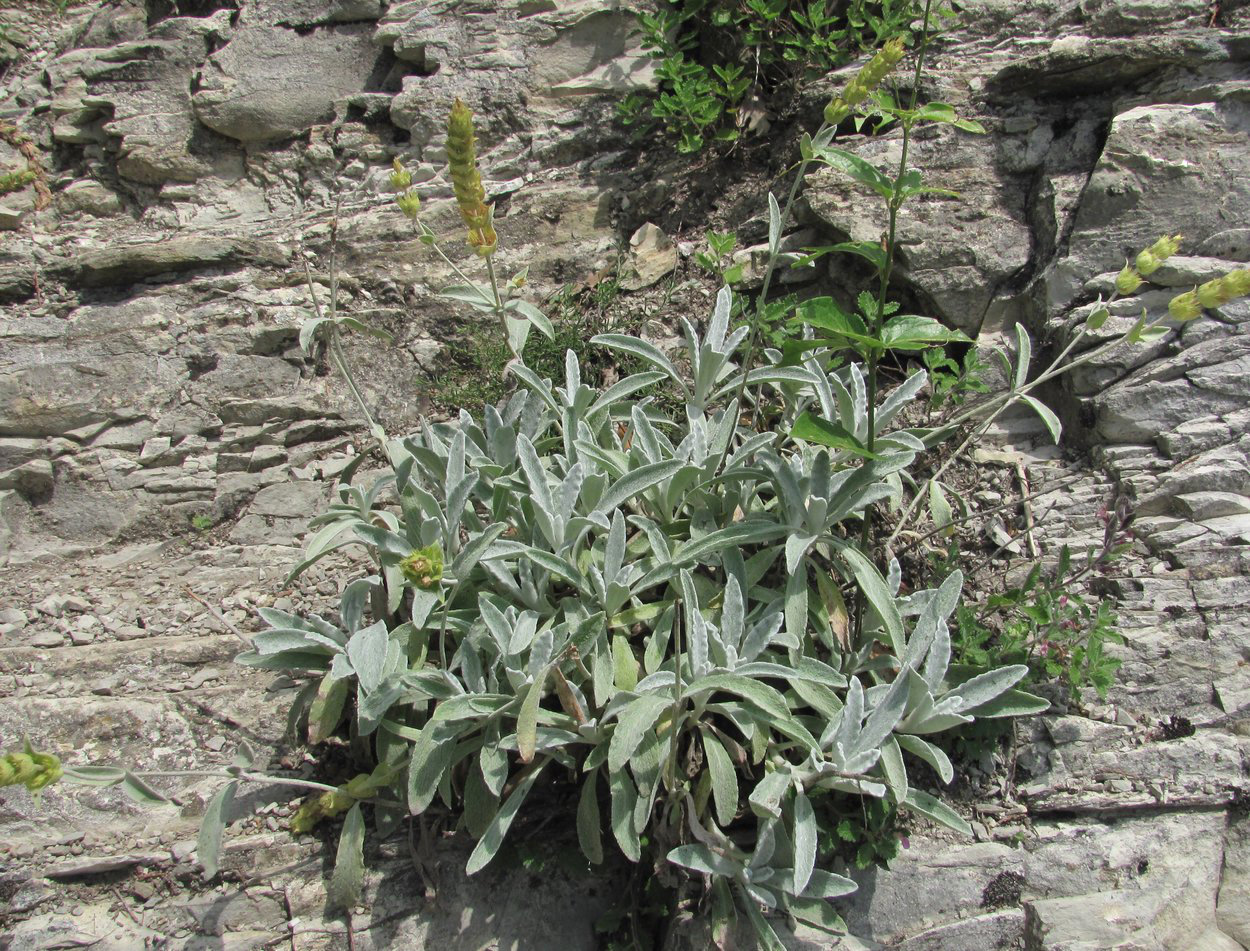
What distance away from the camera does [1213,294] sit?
8.16ft

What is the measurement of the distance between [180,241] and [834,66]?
11.5 ft

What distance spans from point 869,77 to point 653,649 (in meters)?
1.74

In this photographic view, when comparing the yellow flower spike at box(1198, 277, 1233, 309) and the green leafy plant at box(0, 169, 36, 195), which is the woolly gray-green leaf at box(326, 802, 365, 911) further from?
the green leafy plant at box(0, 169, 36, 195)

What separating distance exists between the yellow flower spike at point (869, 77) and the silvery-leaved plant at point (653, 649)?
84 cm

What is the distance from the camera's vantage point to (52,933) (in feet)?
8.32

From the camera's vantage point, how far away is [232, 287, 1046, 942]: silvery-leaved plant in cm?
246

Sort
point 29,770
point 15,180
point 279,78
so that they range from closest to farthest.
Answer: point 29,770, point 15,180, point 279,78

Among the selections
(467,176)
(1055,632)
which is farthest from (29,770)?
(1055,632)

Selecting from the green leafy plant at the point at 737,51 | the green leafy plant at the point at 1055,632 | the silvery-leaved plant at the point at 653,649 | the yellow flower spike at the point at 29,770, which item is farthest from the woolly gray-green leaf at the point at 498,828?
the green leafy plant at the point at 737,51

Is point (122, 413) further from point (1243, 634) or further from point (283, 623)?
point (1243, 634)

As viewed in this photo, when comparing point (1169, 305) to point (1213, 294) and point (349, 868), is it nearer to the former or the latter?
point (1213, 294)

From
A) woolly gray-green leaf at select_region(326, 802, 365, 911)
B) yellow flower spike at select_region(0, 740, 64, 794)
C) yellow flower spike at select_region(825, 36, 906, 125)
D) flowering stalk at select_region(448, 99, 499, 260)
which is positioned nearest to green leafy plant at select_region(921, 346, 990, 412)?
yellow flower spike at select_region(825, 36, 906, 125)

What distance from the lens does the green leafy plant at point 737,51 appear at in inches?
171

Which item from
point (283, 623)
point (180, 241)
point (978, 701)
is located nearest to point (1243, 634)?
point (978, 701)
